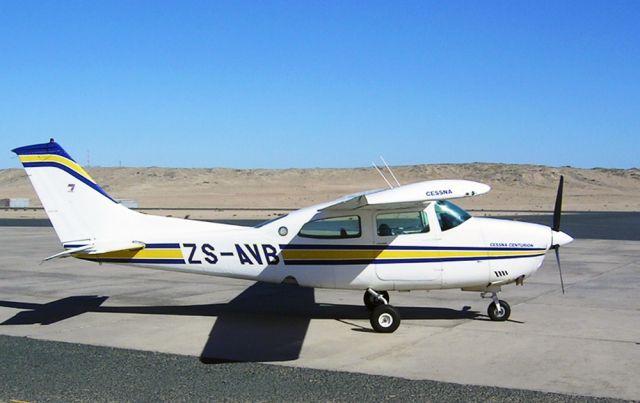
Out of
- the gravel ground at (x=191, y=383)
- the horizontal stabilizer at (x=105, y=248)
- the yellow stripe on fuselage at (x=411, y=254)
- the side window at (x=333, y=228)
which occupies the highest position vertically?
the side window at (x=333, y=228)

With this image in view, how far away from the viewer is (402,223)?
10.9 meters

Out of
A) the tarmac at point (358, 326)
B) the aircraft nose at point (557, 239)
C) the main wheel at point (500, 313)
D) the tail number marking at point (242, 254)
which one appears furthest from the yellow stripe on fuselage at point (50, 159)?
the aircraft nose at point (557, 239)

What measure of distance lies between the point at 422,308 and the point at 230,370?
513 cm

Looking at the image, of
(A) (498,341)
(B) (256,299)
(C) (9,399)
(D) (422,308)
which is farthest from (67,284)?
(A) (498,341)

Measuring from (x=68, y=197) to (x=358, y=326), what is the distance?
5105mm

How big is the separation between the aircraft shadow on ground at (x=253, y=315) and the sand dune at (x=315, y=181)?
78.1m

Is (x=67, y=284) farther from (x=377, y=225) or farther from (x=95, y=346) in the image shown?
(x=377, y=225)

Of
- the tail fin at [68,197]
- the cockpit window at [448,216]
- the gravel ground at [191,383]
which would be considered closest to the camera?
the gravel ground at [191,383]

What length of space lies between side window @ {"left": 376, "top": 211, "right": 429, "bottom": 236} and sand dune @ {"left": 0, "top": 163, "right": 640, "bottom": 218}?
80960 millimetres

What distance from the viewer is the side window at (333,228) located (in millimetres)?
10883

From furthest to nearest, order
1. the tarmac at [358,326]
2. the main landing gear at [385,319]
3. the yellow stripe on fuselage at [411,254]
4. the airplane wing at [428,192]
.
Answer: the yellow stripe on fuselage at [411,254]
the main landing gear at [385,319]
the airplane wing at [428,192]
the tarmac at [358,326]

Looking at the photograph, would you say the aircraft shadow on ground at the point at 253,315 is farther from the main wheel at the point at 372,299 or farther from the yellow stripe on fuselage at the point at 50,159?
the yellow stripe on fuselage at the point at 50,159

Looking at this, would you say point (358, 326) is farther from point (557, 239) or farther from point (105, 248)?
point (105, 248)

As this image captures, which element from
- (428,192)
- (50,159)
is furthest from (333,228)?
(50,159)
